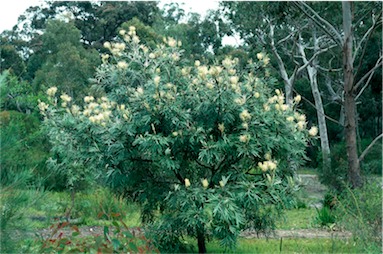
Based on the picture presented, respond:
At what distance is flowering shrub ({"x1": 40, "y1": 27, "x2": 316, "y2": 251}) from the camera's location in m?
7.16

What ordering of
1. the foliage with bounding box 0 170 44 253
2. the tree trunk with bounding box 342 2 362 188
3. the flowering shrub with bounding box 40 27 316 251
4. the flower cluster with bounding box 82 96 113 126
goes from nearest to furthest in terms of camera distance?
the foliage with bounding box 0 170 44 253
the flowering shrub with bounding box 40 27 316 251
the flower cluster with bounding box 82 96 113 126
the tree trunk with bounding box 342 2 362 188

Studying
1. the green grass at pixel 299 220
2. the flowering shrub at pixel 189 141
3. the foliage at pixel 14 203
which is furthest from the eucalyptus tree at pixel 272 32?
the foliage at pixel 14 203

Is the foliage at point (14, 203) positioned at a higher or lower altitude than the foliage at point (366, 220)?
higher

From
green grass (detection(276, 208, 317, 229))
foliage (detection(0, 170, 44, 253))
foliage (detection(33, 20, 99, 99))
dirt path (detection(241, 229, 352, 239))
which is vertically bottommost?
dirt path (detection(241, 229, 352, 239))

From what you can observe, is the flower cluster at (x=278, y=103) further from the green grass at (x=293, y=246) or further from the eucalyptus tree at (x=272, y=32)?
the eucalyptus tree at (x=272, y=32)

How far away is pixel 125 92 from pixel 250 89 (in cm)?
152

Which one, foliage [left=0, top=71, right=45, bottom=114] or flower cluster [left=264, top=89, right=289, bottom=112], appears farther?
foliage [left=0, top=71, right=45, bottom=114]

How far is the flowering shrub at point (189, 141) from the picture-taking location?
23.5ft

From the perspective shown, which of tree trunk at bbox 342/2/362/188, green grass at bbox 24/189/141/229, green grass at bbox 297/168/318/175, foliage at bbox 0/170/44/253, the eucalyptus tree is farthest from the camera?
green grass at bbox 297/168/318/175

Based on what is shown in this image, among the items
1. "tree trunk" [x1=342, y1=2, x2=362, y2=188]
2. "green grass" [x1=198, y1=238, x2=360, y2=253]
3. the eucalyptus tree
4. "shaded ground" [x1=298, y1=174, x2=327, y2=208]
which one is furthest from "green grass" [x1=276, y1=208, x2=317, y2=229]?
the eucalyptus tree

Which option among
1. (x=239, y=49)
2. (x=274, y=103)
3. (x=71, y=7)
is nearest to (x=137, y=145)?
(x=274, y=103)

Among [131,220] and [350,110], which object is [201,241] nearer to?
[131,220]

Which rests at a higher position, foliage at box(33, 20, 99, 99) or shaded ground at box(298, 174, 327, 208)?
foliage at box(33, 20, 99, 99)

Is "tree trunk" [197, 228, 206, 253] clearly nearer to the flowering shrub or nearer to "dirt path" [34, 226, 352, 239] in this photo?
the flowering shrub
